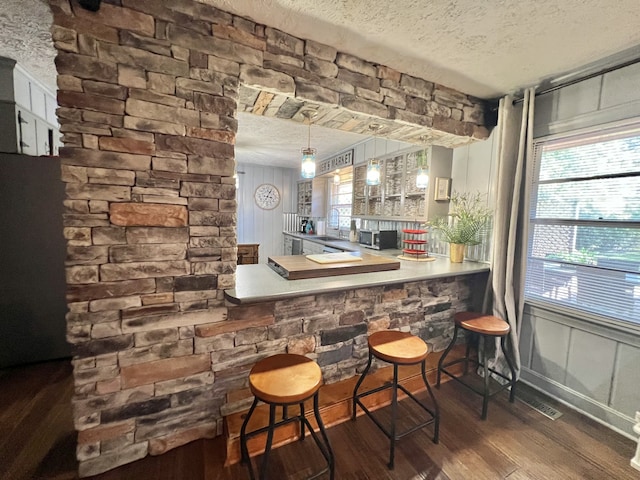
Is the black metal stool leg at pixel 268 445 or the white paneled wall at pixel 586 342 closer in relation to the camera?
the black metal stool leg at pixel 268 445

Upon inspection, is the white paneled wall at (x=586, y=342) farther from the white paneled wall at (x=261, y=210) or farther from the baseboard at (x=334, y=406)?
the white paneled wall at (x=261, y=210)

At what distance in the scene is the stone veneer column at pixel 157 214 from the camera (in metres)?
1.27

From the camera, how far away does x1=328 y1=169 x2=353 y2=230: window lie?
4789 mm

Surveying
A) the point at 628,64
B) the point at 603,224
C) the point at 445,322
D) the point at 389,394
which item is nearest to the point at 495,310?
the point at 445,322

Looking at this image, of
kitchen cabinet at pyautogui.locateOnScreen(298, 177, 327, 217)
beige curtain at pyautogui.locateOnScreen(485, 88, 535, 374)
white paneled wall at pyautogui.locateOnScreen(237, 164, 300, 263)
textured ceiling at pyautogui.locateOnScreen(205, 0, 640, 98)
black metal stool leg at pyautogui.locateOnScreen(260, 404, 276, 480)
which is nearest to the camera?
black metal stool leg at pyautogui.locateOnScreen(260, 404, 276, 480)

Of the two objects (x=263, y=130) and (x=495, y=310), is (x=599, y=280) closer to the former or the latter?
(x=495, y=310)

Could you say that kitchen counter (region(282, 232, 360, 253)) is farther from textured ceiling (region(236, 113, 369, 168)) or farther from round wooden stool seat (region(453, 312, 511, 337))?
textured ceiling (region(236, 113, 369, 168))

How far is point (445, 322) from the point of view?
2.44 meters

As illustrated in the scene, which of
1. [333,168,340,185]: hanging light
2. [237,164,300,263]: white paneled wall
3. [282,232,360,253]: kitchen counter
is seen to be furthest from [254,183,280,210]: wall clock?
[333,168,340,185]: hanging light

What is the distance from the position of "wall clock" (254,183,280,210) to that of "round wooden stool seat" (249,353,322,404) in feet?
17.2

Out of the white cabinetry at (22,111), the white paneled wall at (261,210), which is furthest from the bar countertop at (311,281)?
the white paneled wall at (261,210)

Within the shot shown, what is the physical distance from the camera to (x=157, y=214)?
1.41 meters

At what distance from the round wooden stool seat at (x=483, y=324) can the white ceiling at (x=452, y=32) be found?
6.20 feet

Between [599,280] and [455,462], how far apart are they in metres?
1.65
